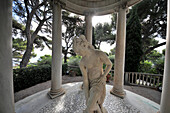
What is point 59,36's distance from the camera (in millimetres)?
5109

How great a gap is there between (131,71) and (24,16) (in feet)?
58.1

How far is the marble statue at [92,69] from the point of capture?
8.11 feet

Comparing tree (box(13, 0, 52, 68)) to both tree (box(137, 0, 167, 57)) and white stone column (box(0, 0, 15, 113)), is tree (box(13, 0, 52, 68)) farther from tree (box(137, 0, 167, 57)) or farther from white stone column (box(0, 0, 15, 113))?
tree (box(137, 0, 167, 57))

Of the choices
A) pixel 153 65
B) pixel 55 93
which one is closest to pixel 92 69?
pixel 55 93

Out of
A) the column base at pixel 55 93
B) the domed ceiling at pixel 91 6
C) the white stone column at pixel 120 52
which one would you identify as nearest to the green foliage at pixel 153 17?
the domed ceiling at pixel 91 6

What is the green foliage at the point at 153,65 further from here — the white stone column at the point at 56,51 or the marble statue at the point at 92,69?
the white stone column at the point at 56,51

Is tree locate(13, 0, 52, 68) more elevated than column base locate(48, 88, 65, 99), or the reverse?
tree locate(13, 0, 52, 68)

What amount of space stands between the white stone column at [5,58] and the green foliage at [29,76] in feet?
20.5

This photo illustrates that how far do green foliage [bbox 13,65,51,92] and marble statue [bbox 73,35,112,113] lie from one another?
8232 millimetres

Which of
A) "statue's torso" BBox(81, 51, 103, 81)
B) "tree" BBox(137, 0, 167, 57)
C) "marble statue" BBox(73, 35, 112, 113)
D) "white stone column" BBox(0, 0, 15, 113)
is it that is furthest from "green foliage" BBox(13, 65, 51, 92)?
"tree" BBox(137, 0, 167, 57)

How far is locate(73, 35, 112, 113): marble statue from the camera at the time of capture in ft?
8.11

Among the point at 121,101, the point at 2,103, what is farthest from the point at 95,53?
the point at 121,101

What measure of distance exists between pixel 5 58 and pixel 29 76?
7.23m

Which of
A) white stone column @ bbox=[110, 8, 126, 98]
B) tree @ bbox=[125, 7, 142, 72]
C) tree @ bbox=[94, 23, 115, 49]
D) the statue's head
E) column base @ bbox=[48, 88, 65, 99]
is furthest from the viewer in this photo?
tree @ bbox=[94, 23, 115, 49]
